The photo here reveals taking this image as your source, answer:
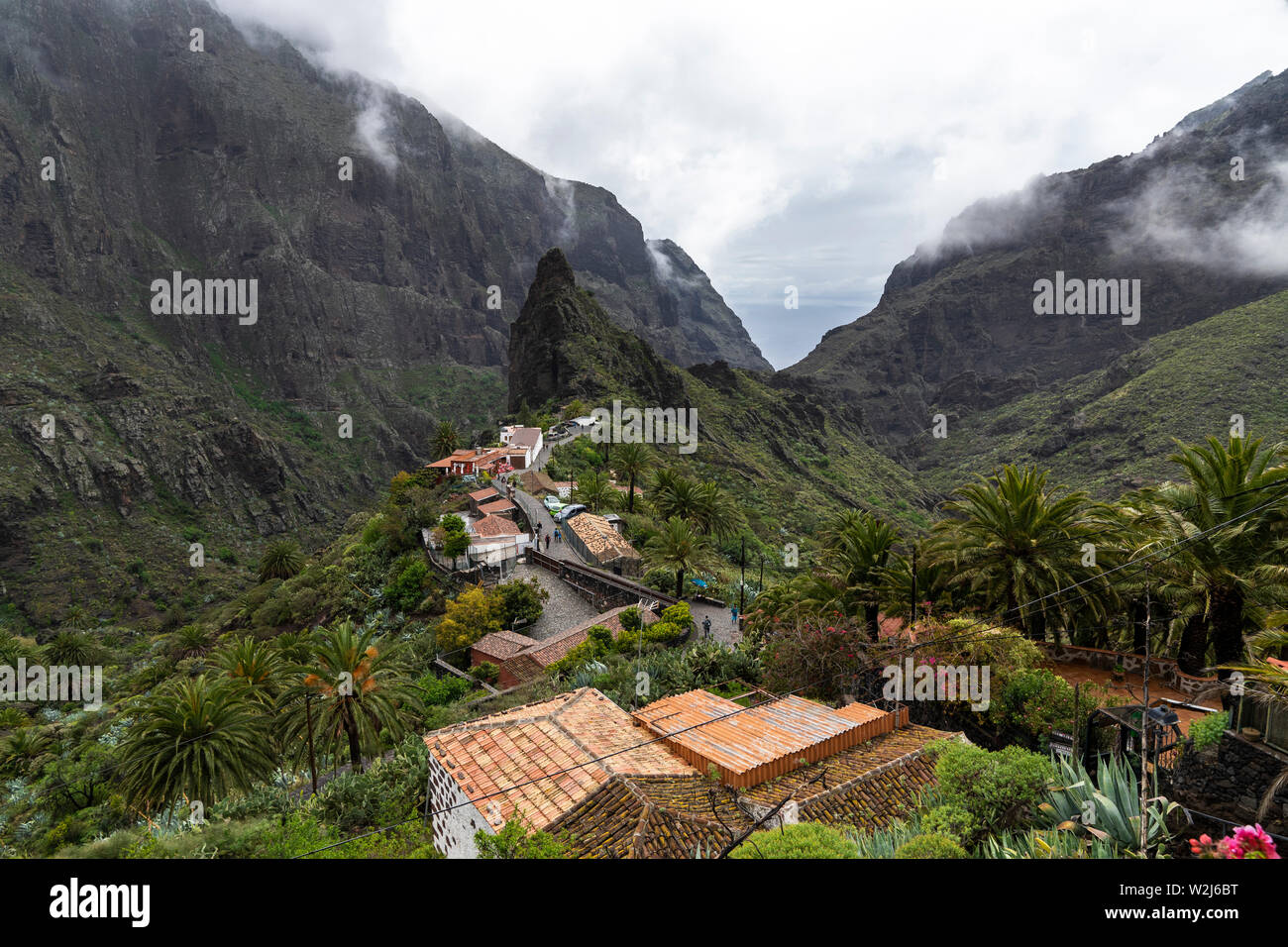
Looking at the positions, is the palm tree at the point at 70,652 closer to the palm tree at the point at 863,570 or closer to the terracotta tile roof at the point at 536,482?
the terracotta tile roof at the point at 536,482

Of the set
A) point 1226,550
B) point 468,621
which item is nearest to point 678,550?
point 468,621

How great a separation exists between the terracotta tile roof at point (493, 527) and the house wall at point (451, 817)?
Result: 84.9 feet

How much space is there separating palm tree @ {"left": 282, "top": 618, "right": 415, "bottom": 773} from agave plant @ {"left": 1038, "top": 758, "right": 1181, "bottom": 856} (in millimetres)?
14340

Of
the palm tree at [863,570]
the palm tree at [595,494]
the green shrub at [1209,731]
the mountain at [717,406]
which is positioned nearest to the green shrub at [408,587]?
the palm tree at [595,494]

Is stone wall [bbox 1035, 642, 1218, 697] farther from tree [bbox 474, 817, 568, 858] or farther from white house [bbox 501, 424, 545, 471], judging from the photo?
white house [bbox 501, 424, 545, 471]

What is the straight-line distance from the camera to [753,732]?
12211 mm

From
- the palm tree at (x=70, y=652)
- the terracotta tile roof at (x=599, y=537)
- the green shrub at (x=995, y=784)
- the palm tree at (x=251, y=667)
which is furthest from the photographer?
the palm tree at (x=70, y=652)

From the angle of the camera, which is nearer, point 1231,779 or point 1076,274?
point 1231,779

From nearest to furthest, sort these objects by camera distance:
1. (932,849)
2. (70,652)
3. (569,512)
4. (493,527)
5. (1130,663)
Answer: (932,849) < (1130,663) < (493,527) < (569,512) < (70,652)

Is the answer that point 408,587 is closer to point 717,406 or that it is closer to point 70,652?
point 70,652

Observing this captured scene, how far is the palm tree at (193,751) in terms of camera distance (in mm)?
14383

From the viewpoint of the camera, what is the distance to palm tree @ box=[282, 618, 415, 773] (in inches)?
637

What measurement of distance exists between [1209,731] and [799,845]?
20.9 ft

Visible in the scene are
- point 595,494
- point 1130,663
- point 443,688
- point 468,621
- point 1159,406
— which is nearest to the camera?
point 1130,663
